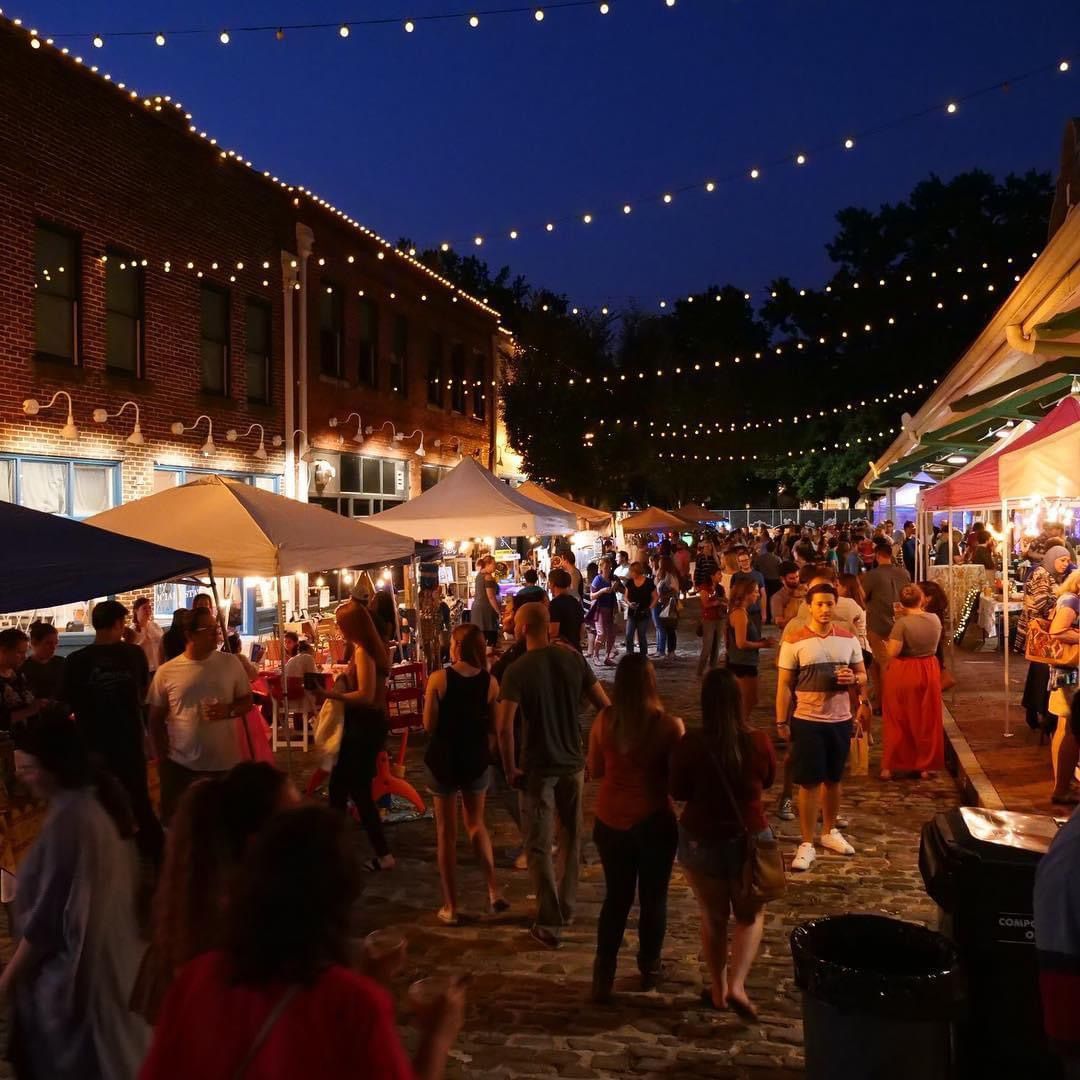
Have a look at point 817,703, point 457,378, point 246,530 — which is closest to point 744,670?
point 817,703

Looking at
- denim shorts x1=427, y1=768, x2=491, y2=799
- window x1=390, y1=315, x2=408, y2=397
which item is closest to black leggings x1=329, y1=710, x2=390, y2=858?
denim shorts x1=427, y1=768, x2=491, y2=799

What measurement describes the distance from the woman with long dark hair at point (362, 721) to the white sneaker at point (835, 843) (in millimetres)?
3103

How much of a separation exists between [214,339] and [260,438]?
1748 millimetres

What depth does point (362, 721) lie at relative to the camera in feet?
23.8

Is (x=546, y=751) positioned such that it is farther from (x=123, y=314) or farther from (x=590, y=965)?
(x=123, y=314)

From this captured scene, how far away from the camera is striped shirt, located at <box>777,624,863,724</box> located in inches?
284

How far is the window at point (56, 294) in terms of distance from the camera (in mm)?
12812

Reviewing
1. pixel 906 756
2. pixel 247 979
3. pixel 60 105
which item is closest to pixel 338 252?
pixel 60 105

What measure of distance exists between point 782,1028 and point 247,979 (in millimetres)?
3704

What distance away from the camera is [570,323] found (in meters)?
33.1

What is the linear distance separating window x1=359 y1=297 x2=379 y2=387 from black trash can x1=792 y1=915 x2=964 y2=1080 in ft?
61.5

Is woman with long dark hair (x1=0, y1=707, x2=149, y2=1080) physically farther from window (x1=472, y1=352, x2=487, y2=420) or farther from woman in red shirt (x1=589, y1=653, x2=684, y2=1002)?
window (x1=472, y1=352, x2=487, y2=420)

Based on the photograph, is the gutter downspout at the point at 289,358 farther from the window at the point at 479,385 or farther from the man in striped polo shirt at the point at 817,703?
the man in striped polo shirt at the point at 817,703

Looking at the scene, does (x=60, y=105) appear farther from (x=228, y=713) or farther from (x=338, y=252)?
(x=228, y=713)
